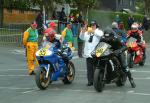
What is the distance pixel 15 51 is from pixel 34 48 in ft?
33.0

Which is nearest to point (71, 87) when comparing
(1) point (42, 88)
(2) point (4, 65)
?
(1) point (42, 88)

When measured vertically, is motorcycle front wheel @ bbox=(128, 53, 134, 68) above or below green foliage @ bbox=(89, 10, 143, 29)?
below

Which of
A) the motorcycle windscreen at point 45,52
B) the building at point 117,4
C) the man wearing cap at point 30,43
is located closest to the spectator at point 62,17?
the man wearing cap at point 30,43

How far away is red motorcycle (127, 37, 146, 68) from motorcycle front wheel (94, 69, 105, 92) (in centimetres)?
748

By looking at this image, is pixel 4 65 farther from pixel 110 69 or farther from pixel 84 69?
pixel 110 69

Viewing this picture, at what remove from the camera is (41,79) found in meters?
14.7

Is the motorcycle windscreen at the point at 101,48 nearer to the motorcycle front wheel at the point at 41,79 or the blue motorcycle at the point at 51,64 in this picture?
the blue motorcycle at the point at 51,64

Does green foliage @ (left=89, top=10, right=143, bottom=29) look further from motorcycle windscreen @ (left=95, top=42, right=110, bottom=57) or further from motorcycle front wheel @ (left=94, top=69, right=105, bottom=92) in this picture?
motorcycle front wheel @ (left=94, top=69, right=105, bottom=92)

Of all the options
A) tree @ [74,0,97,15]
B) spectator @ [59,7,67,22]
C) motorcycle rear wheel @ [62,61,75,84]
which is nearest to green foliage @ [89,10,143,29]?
tree @ [74,0,97,15]

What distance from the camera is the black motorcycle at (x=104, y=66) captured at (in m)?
14.1

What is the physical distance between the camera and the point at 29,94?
46.4 ft

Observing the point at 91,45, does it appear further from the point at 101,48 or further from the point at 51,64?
the point at 101,48

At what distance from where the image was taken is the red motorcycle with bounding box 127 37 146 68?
2191 centimetres

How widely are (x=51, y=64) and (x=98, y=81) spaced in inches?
67.4
